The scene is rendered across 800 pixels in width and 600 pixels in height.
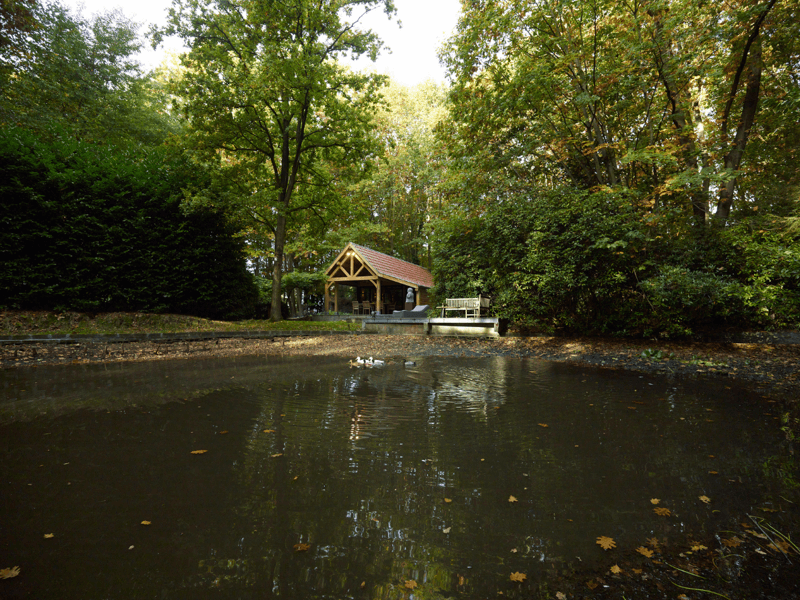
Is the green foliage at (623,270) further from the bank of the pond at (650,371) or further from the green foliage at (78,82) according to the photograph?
the green foliage at (78,82)

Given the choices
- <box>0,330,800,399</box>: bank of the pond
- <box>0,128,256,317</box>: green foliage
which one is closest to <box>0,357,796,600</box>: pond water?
<box>0,330,800,399</box>: bank of the pond

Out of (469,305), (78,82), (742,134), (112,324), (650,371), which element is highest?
(78,82)

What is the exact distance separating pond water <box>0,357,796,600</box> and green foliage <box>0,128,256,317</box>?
8.19 m

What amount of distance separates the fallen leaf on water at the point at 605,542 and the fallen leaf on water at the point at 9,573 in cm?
328

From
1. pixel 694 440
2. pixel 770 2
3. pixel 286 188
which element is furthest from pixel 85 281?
pixel 770 2

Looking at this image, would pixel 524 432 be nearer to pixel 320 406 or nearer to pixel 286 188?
pixel 320 406

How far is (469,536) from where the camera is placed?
2.21 m

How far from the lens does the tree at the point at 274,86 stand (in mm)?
13906

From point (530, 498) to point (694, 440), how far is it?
7.92 feet

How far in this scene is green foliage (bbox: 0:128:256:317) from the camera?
10.9 m

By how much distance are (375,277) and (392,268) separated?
7.40ft

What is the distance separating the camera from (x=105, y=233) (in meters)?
12.4

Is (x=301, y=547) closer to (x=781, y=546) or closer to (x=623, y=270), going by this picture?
(x=781, y=546)

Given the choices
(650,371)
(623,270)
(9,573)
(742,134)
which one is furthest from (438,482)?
(742,134)
